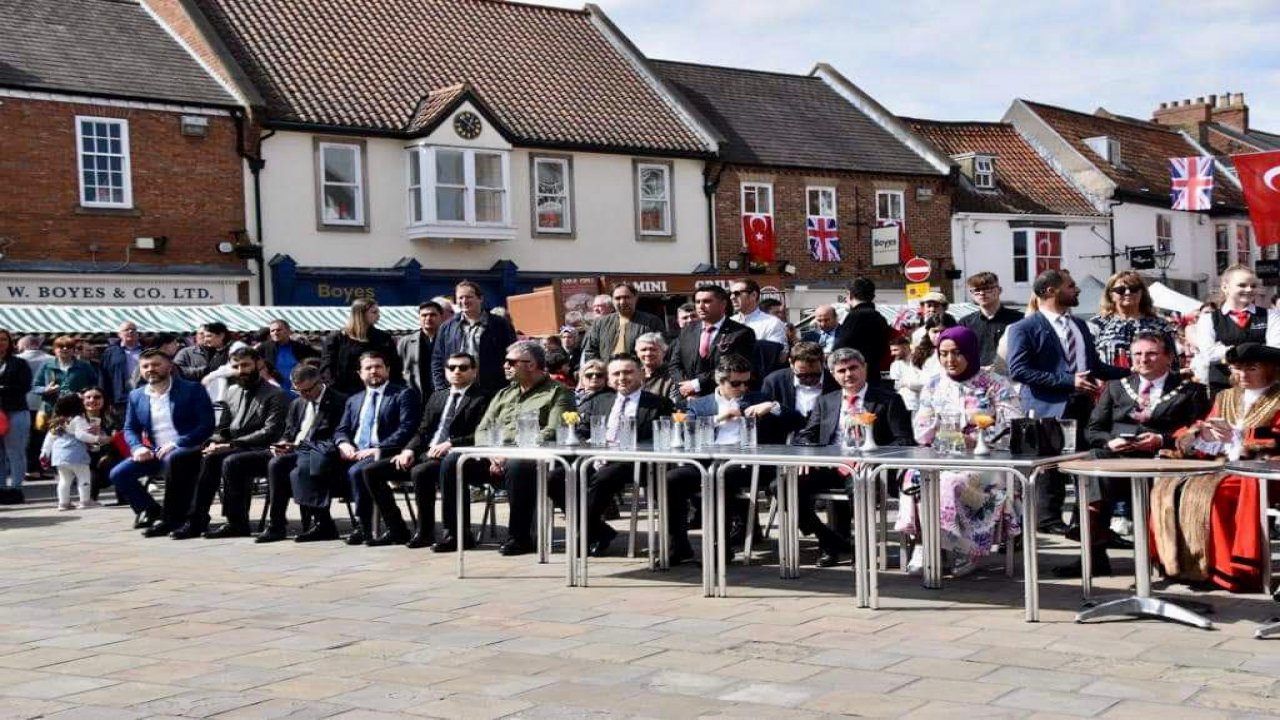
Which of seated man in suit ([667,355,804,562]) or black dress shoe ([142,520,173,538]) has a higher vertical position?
seated man in suit ([667,355,804,562])

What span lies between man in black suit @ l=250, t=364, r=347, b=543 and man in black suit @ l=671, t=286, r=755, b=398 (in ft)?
8.99

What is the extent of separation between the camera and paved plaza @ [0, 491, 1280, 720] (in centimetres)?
543

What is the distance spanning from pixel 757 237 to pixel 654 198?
2.78 metres

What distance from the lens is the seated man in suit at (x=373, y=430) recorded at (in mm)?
10683

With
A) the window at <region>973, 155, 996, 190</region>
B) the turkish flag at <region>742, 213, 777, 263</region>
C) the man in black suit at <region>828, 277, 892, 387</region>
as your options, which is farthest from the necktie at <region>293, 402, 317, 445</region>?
the window at <region>973, 155, 996, 190</region>

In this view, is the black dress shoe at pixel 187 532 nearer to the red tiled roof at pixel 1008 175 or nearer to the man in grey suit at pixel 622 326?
the man in grey suit at pixel 622 326

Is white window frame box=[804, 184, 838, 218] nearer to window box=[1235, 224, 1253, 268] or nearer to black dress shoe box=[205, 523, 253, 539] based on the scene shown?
window box=[1235, 224, 1253, 268]

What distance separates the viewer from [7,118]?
23844 mm

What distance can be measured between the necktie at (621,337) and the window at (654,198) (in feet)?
65.3

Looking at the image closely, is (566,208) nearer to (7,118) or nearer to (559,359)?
(7,118)

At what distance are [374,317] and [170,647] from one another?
5686 millimetres

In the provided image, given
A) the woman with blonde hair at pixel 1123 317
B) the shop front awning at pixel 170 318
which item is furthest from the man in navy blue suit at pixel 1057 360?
the shop front awning at pixel 170 318

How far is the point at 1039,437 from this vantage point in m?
7.20

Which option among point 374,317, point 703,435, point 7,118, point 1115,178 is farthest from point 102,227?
point 1115,178
